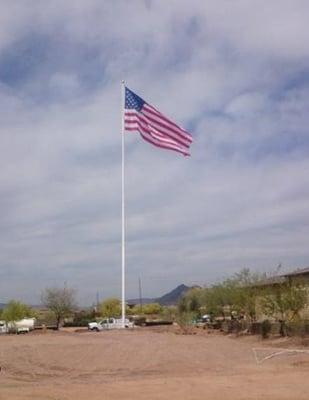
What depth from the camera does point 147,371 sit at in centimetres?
2998

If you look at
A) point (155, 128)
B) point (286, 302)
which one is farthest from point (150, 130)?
point (286, 302)

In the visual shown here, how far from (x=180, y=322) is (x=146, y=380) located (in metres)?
48.8

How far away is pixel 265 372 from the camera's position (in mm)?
27750

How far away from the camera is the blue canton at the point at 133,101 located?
146ft

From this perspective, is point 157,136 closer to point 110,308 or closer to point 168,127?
point 168,127

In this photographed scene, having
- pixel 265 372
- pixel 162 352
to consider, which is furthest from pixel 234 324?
pixel 265 372

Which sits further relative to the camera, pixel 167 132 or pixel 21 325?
pixel 21 325

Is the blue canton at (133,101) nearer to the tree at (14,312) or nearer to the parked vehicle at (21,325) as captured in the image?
the parked vehicle at (21,325)

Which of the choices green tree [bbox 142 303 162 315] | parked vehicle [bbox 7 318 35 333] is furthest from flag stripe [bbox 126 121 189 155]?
green tree [bbox 142 303 162 315]

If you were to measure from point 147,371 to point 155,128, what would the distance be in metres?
15.9

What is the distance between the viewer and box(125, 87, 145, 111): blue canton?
4435cm

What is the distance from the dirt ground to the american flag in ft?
37.6

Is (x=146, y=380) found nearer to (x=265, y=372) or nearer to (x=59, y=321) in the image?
(x=265, y=372)

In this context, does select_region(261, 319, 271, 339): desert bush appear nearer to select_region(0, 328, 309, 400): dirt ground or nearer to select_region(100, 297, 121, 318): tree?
select_region(0, 328, 309, 400): dirt ground
